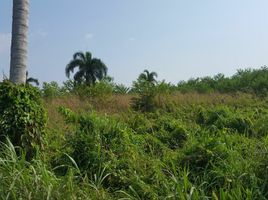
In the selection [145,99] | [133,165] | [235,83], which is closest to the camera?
[133,165]

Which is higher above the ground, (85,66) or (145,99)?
(85,66)

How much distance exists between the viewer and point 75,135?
6.68 metres

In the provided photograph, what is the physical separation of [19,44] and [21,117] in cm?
129

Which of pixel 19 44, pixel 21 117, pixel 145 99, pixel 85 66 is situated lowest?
pixel 21 117

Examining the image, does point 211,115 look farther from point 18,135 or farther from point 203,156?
point 18,135

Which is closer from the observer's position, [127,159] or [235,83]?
[127,159]

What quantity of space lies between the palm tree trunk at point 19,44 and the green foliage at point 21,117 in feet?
1.32

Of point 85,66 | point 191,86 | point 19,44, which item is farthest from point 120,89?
point 85,66

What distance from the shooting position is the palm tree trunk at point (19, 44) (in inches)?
275

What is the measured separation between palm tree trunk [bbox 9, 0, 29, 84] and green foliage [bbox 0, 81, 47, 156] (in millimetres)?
404

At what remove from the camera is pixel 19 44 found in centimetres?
702

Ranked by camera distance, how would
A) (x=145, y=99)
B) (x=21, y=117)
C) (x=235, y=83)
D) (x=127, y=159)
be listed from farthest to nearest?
(x=235, y=83)
(x=145, y=99)
(x=21, y=117)
(x=127, y=159)

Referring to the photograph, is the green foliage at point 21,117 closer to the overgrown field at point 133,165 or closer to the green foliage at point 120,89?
the overgrown field at point 133,165

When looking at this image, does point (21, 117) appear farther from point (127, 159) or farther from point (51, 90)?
point (51, 90)
